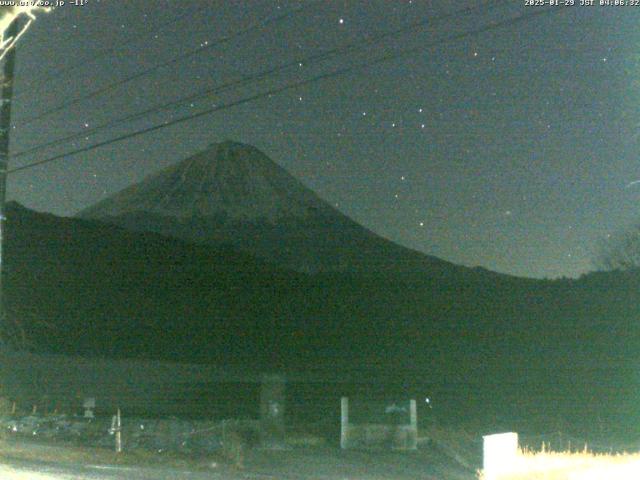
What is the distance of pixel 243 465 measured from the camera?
13.6 metres

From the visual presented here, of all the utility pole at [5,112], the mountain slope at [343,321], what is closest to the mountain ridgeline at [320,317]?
the mountain slope at [343,321]

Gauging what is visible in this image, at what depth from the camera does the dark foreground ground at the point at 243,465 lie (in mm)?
11703

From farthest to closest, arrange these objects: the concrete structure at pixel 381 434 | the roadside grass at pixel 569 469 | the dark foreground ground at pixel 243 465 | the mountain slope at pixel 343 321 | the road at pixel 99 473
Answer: the mountain slope at pixel 343 321
the concrete structure at pixel 381 434
the dark foreground ground at pixel 243 465
the road at pixel 99 473
the roadside grass at pixel 569 469

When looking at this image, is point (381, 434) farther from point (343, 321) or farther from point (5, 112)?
point (343, 321)

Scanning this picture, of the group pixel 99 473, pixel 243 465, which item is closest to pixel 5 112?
pixel 99 473

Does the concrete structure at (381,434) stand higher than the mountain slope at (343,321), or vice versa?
the mountain slope at (343,321)

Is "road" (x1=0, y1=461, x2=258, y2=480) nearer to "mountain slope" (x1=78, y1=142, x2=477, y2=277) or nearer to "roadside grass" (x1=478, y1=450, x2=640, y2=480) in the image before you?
"roadside grass" (x1=478, y1=450, x2=640, y2=480)

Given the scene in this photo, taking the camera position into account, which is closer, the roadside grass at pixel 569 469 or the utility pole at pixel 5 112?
the roadside grass at pixel 569 469

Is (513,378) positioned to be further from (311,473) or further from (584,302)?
(311,473)

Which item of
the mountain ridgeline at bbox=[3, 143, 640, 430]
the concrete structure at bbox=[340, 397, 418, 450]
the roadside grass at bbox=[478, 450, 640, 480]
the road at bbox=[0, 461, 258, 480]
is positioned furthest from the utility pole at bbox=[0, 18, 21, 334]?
the mountain ridgeline at bbox=[3, 143, 640, 430]

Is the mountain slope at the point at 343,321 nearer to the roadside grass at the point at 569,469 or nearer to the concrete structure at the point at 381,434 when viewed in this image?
the concrete structure at the point at 381,434

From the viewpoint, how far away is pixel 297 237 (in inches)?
4279

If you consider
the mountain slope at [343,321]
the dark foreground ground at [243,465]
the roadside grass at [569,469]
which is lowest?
the dark foreground ground at [243,465]

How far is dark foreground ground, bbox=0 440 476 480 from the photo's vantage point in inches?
461
